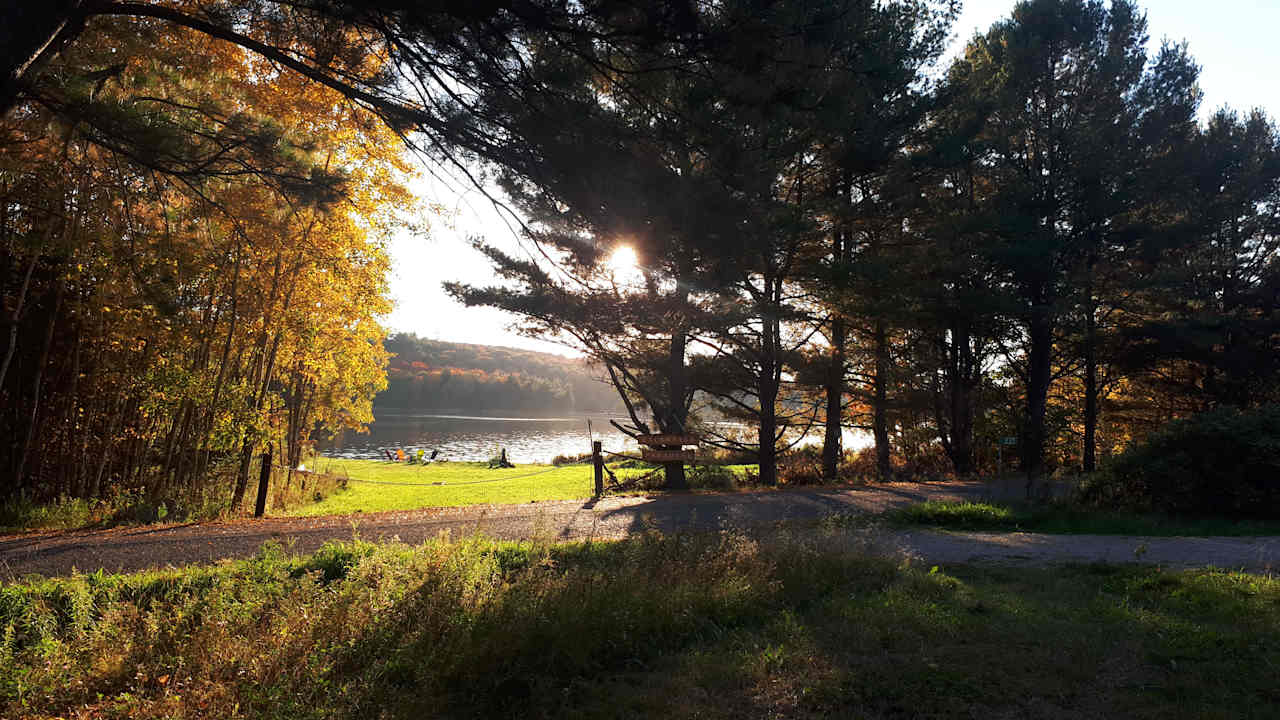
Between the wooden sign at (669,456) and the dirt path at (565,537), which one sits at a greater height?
the wooden sign at (669,456)

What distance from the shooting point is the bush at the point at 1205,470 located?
7.39 meters

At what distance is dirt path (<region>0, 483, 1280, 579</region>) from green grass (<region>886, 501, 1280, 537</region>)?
0.48 metres

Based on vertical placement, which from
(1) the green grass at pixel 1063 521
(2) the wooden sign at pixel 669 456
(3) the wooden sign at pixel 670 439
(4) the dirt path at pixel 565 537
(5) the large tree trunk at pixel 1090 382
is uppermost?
(5) the large tree trunk at pixel 1090 382

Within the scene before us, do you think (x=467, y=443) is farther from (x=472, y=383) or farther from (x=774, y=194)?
(x=472, y=383)

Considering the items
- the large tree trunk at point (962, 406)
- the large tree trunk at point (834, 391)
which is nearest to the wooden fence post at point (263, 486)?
the large tree trunk at point (834, 391)

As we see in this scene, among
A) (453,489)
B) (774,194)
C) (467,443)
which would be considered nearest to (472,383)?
(467,443)

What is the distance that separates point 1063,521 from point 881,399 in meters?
6.15

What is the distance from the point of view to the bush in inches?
291

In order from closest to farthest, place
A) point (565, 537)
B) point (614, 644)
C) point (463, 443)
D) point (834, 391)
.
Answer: point (614, 644), point (565, 537), point (834, 391), point (463, 443)

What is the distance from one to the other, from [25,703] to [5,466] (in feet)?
20.5

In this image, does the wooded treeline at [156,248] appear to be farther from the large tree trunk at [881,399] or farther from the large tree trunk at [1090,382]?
the large tree trunk at [1090,382]

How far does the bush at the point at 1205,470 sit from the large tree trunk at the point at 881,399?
521 cm

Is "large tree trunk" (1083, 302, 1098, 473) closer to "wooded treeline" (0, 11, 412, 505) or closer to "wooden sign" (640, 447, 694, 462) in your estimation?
"wooden sign" (640, 447, 694, 462)

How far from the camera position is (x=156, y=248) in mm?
7133
